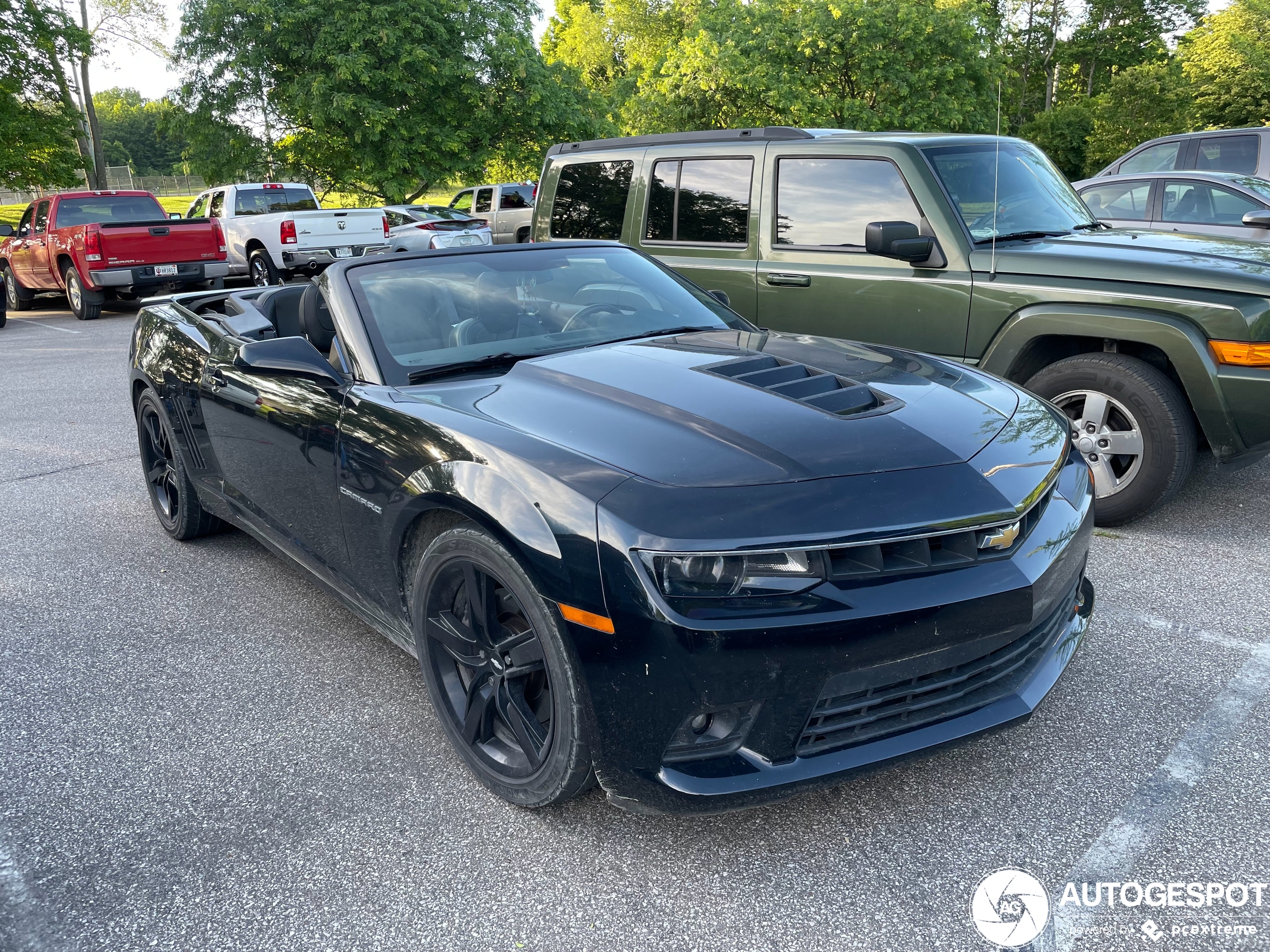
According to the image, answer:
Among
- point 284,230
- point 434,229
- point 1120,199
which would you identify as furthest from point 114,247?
point 1120,199

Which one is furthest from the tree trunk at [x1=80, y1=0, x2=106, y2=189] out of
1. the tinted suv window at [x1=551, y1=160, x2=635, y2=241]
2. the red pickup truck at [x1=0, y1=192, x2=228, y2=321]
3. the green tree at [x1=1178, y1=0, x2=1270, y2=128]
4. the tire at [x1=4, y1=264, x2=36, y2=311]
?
the green tree at [x1=1178, y1=0, x2=1270, y2=128]

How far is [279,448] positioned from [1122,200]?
841 centimetres

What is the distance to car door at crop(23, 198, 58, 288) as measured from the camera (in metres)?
15.5

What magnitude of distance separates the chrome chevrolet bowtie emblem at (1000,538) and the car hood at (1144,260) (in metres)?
2.66

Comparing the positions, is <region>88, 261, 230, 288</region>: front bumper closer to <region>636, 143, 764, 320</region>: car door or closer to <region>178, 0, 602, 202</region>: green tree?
<region>636, 143, 764, 320</region>: car door

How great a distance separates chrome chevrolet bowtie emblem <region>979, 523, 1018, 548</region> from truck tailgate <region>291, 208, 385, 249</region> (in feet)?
52.7

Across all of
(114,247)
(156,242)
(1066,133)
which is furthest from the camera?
(1066,133)

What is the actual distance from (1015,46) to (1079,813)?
52552 millimetres

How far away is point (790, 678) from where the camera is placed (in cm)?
207

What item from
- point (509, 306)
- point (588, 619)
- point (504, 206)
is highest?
point (504, 206)

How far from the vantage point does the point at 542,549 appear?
2229mm

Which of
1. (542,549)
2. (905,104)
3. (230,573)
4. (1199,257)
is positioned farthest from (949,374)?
(905,104)

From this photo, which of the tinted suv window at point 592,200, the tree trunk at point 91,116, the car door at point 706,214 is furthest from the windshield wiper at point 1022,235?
the tree trunk at point 91,116

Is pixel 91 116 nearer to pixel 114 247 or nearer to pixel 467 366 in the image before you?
pixel 114 247
